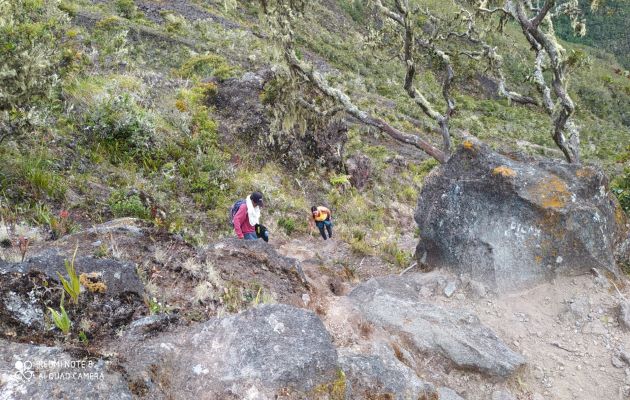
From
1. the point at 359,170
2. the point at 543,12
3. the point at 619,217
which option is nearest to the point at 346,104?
the point at 543,12

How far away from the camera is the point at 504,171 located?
657 cm

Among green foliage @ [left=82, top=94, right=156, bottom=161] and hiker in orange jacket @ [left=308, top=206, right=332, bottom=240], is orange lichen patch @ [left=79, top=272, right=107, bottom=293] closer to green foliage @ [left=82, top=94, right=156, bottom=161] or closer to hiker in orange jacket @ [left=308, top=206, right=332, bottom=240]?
green foliage @ [left=82, top=94, right=156, bottom=161]

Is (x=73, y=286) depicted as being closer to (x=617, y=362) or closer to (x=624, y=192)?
(x=617, y=362)

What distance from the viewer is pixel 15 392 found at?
2.73m

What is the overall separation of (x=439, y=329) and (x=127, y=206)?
515cm

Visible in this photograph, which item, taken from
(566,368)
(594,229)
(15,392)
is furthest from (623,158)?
(15,392)

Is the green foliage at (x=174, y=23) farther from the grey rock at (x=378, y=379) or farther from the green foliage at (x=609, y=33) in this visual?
the green foliage at (x=609, y=33)

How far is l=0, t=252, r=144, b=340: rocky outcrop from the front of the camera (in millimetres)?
3533

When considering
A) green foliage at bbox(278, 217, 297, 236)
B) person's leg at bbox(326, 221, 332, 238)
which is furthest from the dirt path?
green foliage at bbox(278, 217, 297, 236)

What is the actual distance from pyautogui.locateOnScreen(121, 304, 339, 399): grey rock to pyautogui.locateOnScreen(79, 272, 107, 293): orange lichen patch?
0.67m

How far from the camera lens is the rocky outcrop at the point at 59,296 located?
3.53m

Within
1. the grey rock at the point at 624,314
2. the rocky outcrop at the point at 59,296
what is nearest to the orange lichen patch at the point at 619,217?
the grey rock at the point at 624,314

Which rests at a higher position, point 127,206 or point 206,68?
point 127,206

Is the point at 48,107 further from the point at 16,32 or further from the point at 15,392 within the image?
the point at 15,392
